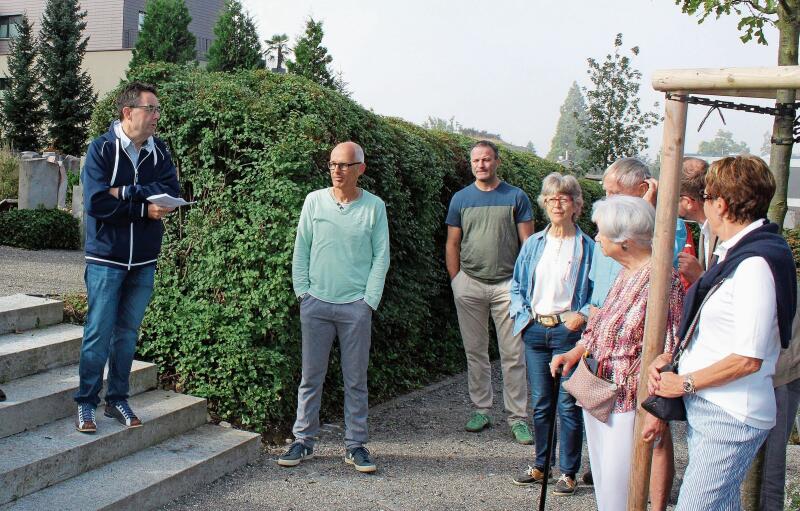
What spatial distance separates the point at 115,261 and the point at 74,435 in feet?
3.48

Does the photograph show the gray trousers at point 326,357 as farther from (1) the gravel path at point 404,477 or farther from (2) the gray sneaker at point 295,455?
(1) the gravel path at point 404,477

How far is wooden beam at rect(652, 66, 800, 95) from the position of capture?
3.12 metres

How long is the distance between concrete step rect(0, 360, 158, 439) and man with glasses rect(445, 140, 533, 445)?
2.69 m

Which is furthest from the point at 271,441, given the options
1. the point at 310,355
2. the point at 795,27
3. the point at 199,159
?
the point at 795,27

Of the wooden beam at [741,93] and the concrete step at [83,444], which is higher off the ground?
the wooden beam at [741,93]

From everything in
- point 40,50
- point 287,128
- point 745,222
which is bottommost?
point 745,222

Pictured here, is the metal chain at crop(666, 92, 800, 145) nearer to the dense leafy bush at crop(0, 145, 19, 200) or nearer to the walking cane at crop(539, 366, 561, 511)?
the walking cane at crop(539, 366, 561, 511)

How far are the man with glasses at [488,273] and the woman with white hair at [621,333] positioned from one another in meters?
2.45

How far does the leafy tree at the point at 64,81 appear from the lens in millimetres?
34562

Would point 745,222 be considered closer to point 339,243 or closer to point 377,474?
point 339,243

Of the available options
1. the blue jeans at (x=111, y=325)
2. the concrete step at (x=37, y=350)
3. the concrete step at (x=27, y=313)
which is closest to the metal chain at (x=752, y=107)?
the blue jeans at (x=111, y=325)

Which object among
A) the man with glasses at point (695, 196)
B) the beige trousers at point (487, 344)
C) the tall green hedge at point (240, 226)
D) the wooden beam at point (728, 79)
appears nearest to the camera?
the wooden beam at point (728, 79)

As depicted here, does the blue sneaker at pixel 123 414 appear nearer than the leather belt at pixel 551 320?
Yes

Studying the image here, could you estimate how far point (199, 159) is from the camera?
18.9ft
